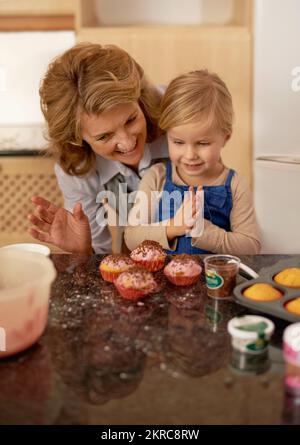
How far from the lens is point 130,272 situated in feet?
2.95

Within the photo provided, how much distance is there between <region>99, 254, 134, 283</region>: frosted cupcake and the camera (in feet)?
3.14

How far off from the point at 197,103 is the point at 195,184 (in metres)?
0.20

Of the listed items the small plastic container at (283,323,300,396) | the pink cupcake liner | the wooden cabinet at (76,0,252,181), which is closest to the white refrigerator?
the wooden cabinet at (76,0,252,181)

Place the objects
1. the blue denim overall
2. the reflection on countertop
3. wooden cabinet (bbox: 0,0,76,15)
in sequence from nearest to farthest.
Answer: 1. the blue denim overall
2. wooden cabinet (bbox: 0,0,76,15)
3. the reflection on countertop

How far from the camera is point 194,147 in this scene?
118 cm

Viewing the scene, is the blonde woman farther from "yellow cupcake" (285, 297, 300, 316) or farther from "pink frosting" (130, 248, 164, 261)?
"yellow cupcake" (285, 297, 300, 316)

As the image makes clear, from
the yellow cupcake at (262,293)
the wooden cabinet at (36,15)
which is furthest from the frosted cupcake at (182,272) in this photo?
the wooden cabinet at (36,15)

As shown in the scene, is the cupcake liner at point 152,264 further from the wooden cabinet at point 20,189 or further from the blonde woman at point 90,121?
the wooden cabinet at point 20,189

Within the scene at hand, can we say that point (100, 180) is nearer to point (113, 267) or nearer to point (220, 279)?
point (113, 267)

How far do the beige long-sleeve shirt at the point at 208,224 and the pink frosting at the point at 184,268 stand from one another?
23 cm

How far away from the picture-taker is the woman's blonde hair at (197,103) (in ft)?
3.79

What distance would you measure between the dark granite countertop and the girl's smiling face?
0.38 metres

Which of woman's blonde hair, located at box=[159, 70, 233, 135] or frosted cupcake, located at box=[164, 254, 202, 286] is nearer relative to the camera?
frosted cupcake, located at box=[164, 254, 202, 286]
